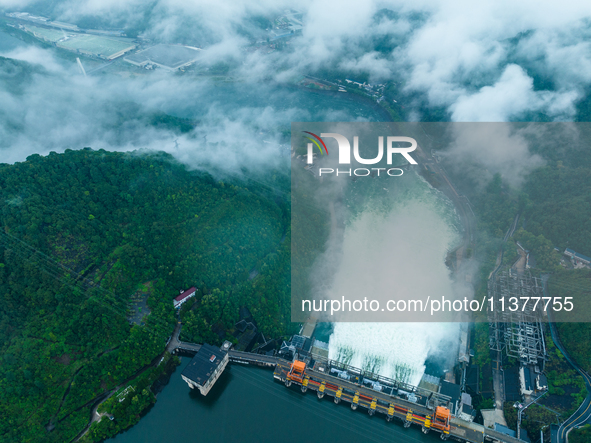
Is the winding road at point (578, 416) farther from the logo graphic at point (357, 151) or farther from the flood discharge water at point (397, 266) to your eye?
the logo graphic at point (357, 151)

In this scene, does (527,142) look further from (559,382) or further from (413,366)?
(413,366)

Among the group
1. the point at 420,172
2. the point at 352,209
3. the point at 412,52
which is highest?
the point at 412,52

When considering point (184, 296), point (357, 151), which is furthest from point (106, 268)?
point (357, 151)

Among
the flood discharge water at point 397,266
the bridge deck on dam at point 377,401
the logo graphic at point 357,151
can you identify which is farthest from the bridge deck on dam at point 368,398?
the logo graphic at point 357,151

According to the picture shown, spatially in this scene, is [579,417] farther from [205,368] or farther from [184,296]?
→ [184,296]

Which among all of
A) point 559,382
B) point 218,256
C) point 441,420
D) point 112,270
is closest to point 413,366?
point 441,420

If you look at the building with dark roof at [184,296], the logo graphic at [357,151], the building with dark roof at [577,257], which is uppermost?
the logo graphic at [357,151]

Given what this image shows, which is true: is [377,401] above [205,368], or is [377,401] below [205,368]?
below
